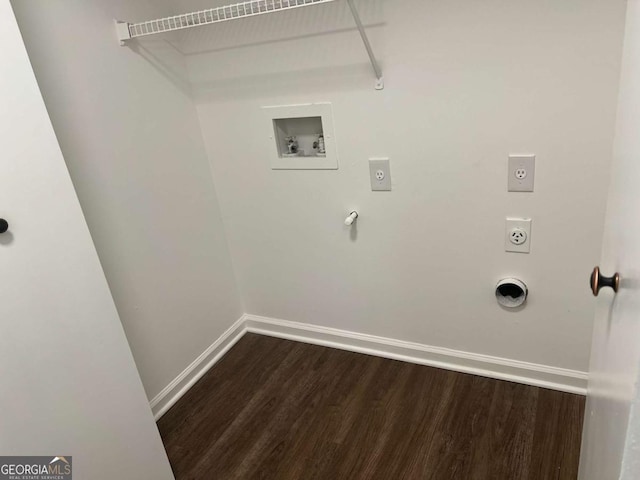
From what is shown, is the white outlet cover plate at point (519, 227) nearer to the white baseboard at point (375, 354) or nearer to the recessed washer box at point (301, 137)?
the white baseboard at point (375, 354)

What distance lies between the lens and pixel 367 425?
180 cm

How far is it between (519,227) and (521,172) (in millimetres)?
206

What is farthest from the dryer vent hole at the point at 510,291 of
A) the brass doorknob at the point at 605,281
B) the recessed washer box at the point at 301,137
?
the brass doorknob at the point at 605,281

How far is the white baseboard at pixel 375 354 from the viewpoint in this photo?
1.86 m

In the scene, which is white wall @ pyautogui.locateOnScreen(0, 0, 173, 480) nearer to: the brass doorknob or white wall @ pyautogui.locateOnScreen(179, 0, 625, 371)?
white wall @ pyautogui.locateOnScreen(179, 0, 625, 371)

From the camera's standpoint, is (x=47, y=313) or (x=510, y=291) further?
(x=510, y=291)

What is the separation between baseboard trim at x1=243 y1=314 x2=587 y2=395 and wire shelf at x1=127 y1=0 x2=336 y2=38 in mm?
1456

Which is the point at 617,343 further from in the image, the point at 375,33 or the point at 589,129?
the point at 375,33

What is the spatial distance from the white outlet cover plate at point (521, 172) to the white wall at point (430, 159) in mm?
26

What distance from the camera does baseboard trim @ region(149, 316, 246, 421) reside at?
6.59 ft

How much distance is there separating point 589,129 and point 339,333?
1.38m

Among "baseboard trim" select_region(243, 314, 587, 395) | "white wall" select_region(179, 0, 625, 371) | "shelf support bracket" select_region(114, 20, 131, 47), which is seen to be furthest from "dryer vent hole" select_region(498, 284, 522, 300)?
"shelf support bracket" select_region(114, 20, 131, 47)

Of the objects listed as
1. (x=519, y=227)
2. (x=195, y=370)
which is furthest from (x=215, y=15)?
(x=195, y=370)

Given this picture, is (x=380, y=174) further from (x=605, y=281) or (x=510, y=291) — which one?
(x=605, y=281)
